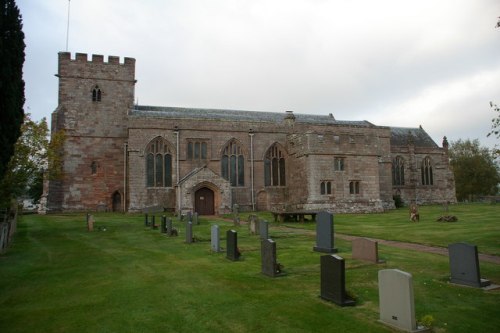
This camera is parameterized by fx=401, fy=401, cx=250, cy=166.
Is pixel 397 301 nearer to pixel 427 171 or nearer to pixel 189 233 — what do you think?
pixel 189 233

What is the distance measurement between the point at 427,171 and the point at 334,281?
42613 mm

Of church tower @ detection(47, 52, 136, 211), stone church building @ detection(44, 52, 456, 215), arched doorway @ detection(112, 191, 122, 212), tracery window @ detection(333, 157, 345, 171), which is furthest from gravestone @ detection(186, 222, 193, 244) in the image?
arched doorway @ detection(112, 191, 122, 212)

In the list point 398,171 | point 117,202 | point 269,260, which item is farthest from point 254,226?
point 398,171

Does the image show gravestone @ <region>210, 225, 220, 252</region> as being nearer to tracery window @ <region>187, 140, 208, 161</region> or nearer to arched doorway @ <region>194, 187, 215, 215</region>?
arched doorway @ <region>194, 187, 215, 215</region>

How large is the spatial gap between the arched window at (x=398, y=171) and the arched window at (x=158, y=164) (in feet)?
82.3

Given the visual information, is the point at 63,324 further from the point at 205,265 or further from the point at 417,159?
the point at 417,159

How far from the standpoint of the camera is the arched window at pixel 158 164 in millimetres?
33375

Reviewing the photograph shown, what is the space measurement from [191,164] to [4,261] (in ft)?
72.7

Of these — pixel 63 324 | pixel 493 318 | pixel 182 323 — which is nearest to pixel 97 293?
pixel 63 324

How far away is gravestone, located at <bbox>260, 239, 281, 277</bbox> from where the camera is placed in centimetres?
973

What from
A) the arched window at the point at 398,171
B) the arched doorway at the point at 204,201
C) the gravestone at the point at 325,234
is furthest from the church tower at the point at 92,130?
the arched window at the point at 398,171

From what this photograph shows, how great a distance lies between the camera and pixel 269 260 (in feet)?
32.4

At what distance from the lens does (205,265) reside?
11469mm

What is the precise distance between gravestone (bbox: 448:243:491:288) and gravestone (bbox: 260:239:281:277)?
3922 mm
